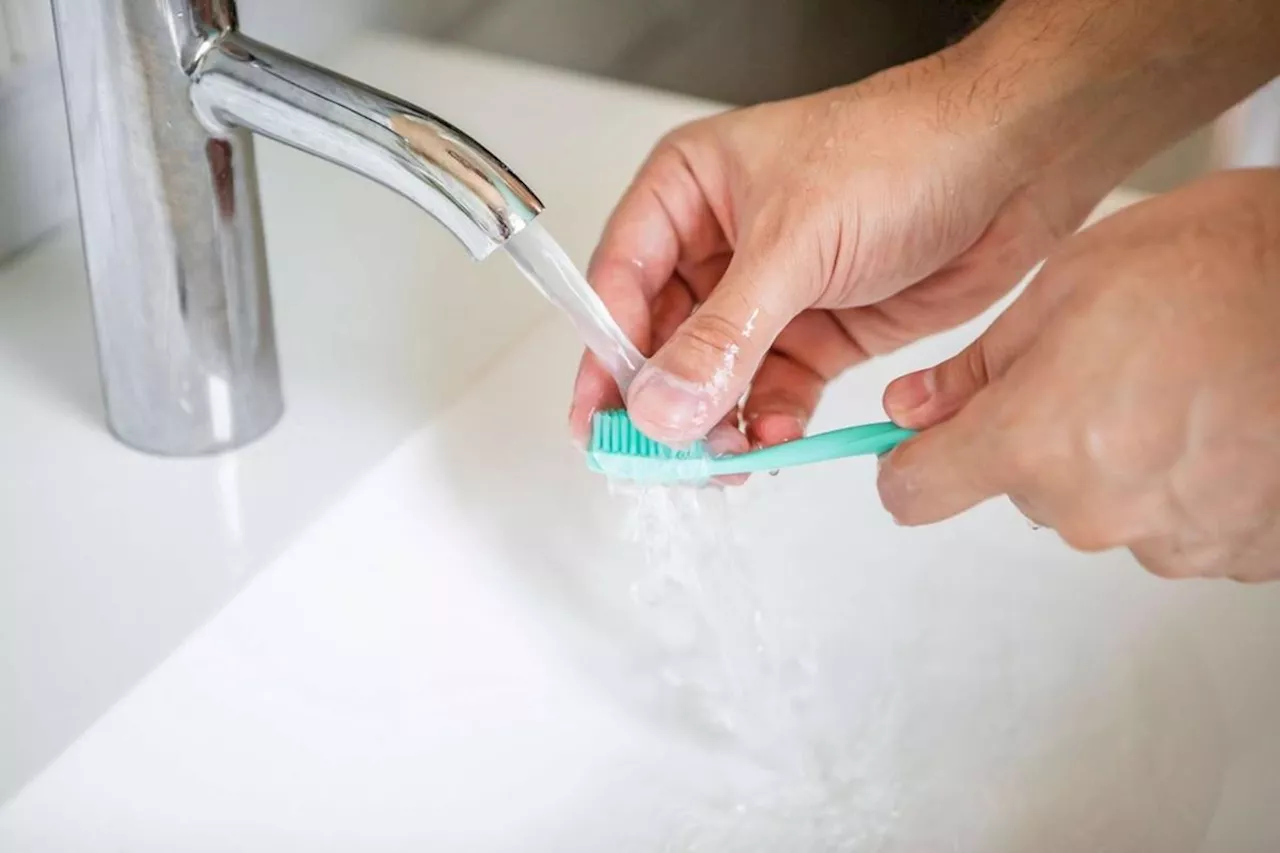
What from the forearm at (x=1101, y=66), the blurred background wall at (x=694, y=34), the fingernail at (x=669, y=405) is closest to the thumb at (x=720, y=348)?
the fingernail at (x=669, y=405)

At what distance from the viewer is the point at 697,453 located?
417 mm

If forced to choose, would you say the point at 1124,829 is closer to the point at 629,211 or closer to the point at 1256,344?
the point at 1256,344

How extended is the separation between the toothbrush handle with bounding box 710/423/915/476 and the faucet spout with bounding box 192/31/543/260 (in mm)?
119

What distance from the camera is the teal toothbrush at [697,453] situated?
0.40 metres

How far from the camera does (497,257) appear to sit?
0.55 metres

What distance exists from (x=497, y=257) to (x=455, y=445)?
0.11m

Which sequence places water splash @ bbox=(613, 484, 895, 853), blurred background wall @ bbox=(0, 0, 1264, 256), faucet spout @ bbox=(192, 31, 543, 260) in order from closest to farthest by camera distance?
faucet spout @ bbox=(192, 31, 543, 260) < water splash @ bbox=(613, 484, 895, 853) < blurred background wall @ bbox=(0, 0, 1264, 256)

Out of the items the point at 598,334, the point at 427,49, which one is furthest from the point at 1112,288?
the point at 427,49

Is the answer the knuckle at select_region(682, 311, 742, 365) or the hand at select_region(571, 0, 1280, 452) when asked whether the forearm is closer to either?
the hand at select_region(571, 0, 1280, 452)

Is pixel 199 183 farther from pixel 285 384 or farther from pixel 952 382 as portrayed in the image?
pixel 952 382

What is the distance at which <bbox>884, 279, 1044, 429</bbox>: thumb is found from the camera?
375mm

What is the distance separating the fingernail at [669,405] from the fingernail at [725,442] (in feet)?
0.10

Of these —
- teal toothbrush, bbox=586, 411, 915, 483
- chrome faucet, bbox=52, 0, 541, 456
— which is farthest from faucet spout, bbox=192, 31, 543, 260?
teal toothbrush, bbox=586, 411, 915, 483

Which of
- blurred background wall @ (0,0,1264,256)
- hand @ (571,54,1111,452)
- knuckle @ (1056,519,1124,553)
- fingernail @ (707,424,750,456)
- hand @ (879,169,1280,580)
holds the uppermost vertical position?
blurred background wall @ (0,0,1264,256)
